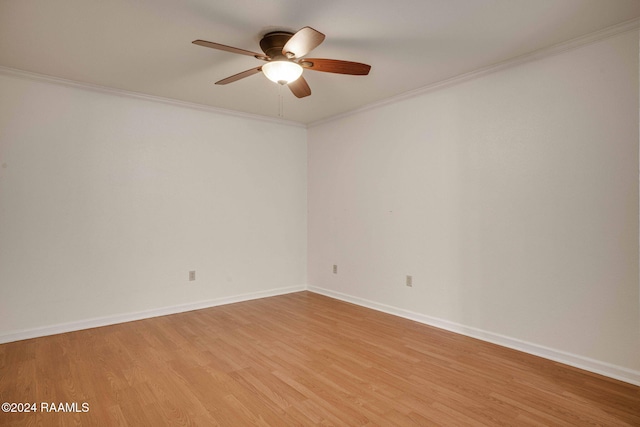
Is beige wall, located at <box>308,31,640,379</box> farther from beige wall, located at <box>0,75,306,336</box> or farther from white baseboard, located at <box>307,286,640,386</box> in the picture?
beige wall, located at <box>0,75,306,336</box>

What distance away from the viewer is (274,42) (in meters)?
2.42

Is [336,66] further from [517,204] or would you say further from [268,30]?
[517,204]

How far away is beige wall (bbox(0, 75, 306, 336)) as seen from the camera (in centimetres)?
314

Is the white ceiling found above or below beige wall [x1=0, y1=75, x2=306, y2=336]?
above

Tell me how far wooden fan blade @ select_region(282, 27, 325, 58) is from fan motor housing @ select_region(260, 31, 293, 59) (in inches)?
8.6

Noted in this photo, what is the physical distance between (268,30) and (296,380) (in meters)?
2.37

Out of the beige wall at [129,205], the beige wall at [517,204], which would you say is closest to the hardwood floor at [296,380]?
the beige wall at [517,204]

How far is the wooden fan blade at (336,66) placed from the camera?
236 centimetres

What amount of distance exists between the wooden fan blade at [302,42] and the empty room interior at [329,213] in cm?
3

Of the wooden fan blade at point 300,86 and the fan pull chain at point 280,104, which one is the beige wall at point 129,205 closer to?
the fan pull chain at point 280,104

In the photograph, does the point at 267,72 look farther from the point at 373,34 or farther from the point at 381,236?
the point at 381,236

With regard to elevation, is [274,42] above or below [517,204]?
above

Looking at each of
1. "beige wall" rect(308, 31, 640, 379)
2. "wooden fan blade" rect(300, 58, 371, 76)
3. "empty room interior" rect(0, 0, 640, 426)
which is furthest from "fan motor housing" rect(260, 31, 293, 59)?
"beige wall" rect(308, 31, 640, 379)

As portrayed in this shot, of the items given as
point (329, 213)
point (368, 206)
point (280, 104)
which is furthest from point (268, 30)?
point (329, 213)
